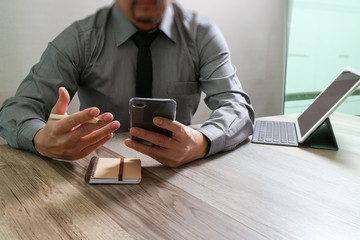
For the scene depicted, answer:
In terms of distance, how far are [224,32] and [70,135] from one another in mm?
802

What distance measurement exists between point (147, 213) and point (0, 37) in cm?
80

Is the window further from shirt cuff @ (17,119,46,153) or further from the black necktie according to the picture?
shirt cuff @ (17,119,46,153)

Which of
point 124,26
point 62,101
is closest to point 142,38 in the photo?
point 124,26

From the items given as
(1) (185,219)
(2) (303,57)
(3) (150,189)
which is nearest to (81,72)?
(3) (150,189)

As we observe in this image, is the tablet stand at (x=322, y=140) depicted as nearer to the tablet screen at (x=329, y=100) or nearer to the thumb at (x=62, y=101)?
the tablet screen at (x=329, y=100)

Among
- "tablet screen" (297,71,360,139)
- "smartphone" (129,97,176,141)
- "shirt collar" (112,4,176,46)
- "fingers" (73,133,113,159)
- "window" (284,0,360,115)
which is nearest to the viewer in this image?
"smartphone" (129,97,176,141)

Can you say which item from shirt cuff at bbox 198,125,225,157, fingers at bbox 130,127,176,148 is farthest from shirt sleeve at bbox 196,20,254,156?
fingers at bbox 130,127,176,148

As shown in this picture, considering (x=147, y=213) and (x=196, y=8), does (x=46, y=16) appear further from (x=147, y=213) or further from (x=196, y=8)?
(x=147, y=213)

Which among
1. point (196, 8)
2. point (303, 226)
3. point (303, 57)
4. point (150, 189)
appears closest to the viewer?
point (303, 226)

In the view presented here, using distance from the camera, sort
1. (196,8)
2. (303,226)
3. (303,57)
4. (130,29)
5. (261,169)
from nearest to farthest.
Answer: (303,226) < (261,169) < (130,29) < (196,8) < (303,57)

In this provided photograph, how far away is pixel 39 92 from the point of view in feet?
2.92

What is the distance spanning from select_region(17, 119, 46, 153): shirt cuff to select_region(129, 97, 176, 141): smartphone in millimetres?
254

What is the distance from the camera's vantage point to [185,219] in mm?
480

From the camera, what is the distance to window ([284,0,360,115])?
5.50ft
